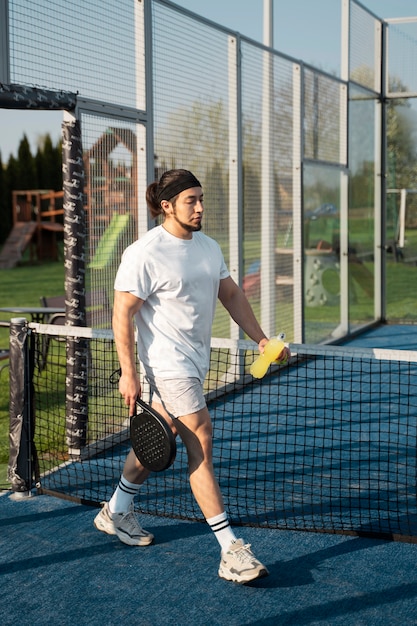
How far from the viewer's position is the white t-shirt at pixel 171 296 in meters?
4.72

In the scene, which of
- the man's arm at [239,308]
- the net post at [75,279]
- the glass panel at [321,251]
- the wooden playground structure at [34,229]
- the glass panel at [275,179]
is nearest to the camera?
the man's arm at [239,308]

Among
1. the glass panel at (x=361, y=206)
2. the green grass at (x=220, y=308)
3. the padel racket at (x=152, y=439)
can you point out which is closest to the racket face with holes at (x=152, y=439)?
the padel racket at (x=152, y=439)

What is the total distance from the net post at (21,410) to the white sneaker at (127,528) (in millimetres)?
946

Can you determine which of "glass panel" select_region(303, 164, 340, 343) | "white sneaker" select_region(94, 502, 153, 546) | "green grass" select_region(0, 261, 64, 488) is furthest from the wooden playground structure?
"white sneaker" select_region(94, 502, 153, 546)

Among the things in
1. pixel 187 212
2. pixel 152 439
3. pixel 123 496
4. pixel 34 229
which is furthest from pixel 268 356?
pixel 34 229

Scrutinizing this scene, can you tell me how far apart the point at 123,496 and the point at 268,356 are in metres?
1.18

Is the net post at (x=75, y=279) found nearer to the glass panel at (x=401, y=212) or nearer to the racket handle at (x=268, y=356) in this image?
the racket handle at (x=268, y=356)

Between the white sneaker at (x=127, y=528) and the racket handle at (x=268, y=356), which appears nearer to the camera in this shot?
the racket handle at (x=268, y=356)

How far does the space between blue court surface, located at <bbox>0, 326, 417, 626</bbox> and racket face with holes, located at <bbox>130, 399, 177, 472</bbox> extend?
1.92 feet

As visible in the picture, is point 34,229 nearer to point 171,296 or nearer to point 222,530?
point 171,296

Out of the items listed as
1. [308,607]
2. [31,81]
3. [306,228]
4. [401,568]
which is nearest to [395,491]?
[401,568]

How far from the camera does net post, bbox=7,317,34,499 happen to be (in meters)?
6.05

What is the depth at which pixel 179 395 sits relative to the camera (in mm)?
4801

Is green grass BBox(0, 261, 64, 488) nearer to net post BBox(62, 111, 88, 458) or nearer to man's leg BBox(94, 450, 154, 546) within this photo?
net post BBox(62, 111, 88, 458)
